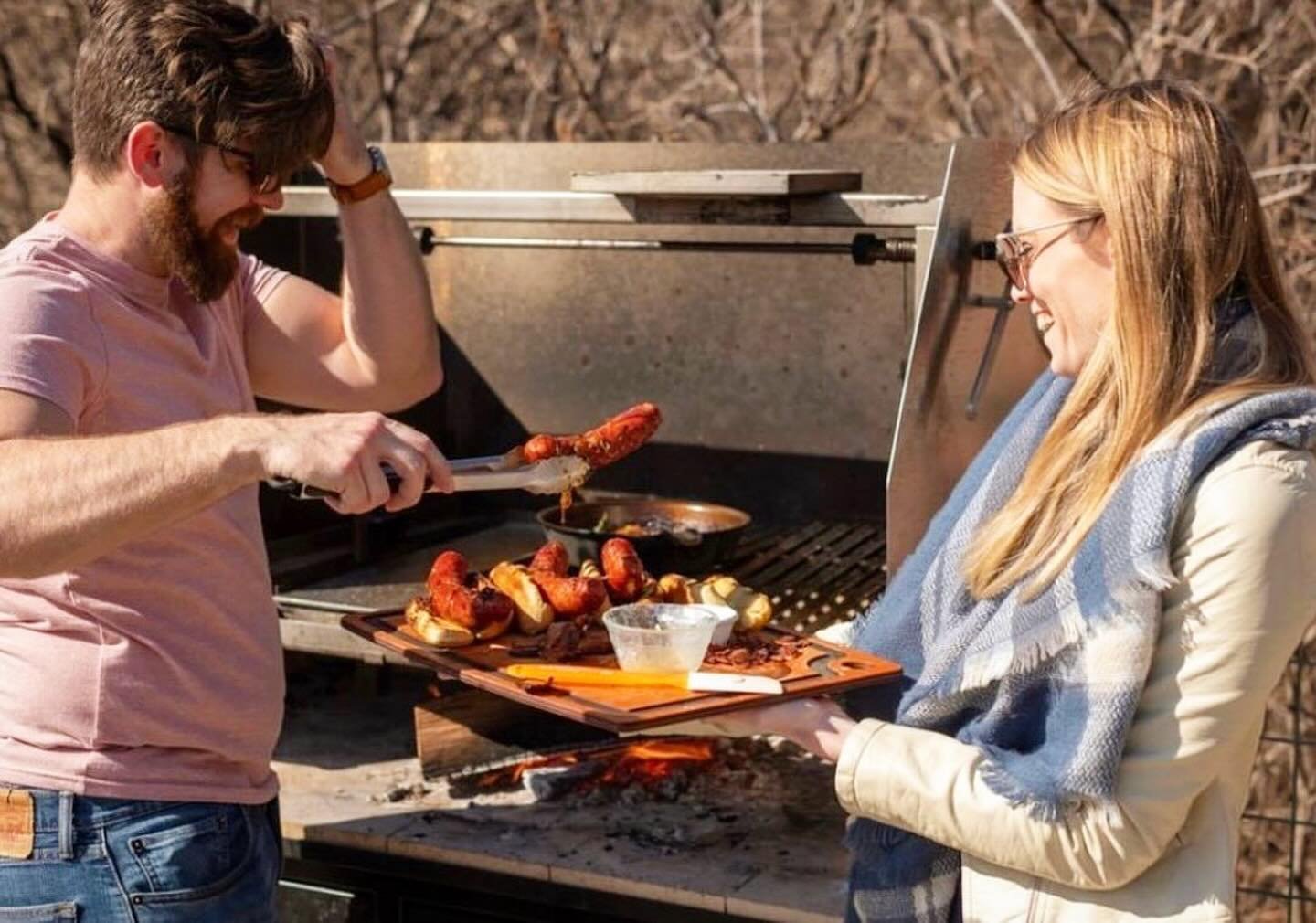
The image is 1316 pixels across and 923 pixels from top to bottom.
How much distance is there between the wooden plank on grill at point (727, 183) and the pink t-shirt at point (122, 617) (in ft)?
3.57

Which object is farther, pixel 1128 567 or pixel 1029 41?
pixel 1029 41

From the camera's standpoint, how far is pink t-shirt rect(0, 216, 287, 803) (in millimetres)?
2117

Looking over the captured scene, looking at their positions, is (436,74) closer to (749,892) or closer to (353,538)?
(353,538)

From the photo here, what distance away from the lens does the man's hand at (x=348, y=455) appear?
1.92 m

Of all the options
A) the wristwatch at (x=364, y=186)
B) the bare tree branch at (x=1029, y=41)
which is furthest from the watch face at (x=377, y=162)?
the bare tree branch at (x=1029, y=41)

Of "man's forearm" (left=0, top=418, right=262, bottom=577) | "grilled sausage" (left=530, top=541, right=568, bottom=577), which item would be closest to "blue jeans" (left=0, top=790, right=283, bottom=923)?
"man's forearm" (left=0, top=418, right=262, bottom=577)

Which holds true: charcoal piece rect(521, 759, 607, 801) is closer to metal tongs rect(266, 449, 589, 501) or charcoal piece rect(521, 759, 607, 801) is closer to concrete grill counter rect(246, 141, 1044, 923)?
concrete grill counter rect(246, 141, 1044, 923)

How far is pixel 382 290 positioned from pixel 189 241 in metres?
0.47

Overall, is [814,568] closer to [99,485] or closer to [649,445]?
[649,445]

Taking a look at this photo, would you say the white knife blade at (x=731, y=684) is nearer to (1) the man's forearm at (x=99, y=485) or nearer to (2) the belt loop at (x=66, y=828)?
(1) the man's forearm at (x=99, y=485)

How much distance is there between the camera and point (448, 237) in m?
3.94

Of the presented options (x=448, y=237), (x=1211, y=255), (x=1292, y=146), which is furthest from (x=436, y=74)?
(x=1211, y=255)

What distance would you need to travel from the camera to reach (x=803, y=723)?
2143 millimetres

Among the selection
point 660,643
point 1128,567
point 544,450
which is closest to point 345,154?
point 544,450
